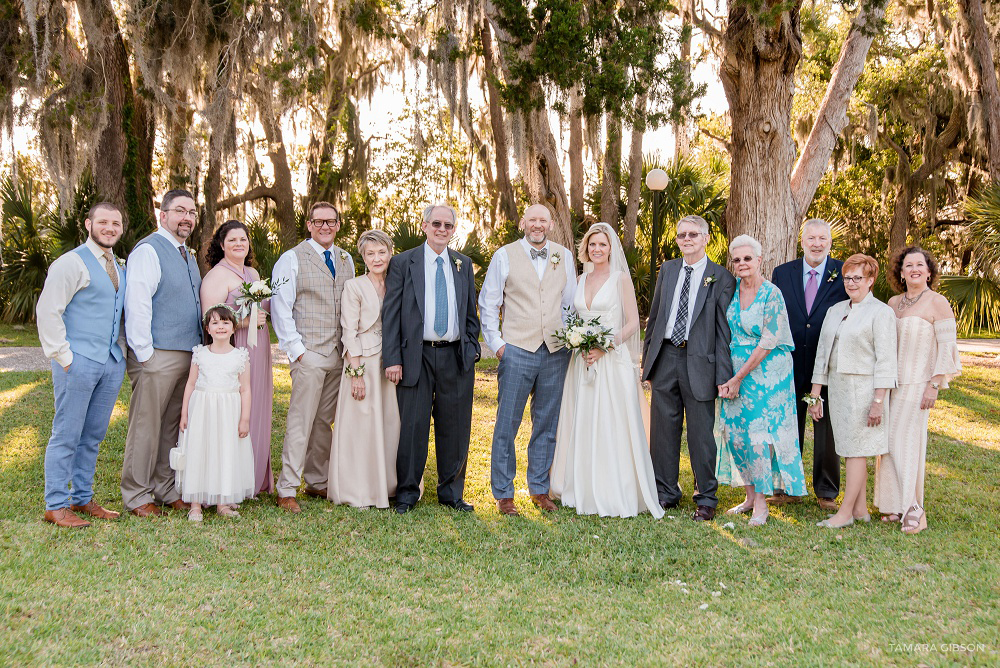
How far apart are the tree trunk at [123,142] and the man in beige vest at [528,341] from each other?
9.29 meters

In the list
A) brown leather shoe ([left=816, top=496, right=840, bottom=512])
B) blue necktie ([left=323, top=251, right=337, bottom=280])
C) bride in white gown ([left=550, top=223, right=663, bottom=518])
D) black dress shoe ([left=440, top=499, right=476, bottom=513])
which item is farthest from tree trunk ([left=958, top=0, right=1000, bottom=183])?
blue necktie ([left=323, top=251, right=337, bottom=280])

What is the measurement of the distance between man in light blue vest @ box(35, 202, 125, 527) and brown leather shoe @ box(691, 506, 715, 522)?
3719 millimetres

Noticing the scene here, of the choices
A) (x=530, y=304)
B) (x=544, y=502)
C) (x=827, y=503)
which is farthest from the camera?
(x=827, y=503)

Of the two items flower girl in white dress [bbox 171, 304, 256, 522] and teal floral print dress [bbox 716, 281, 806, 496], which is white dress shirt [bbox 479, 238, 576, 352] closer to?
teal floral print dress [bbox 716, 281, 806, 496]

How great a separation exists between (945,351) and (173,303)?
4846 mm

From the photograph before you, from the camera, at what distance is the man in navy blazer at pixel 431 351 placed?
535 centimetres

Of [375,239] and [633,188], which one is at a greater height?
[633,188]

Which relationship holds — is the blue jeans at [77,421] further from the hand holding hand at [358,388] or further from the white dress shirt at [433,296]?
the white dress shirt at [433,296]

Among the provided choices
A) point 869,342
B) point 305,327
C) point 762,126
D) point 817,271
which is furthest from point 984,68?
point 305,327

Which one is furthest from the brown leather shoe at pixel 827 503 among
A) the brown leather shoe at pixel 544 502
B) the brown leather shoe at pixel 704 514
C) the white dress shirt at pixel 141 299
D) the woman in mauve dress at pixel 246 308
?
the white dress shirt at pixel 141 299

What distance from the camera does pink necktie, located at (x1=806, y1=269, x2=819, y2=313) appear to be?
5.80 m

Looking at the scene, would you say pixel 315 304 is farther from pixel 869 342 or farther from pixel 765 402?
pixel 869 342

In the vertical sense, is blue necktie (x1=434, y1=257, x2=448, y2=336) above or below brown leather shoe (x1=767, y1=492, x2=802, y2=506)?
above

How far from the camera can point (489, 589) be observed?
4.10 m
